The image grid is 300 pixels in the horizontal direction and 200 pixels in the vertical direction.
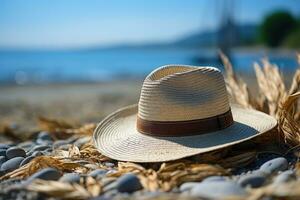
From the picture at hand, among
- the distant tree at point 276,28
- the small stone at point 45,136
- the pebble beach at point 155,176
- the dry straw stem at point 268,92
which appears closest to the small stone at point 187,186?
the pebble beach at point 155,176

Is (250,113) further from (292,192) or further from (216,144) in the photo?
(292,192)

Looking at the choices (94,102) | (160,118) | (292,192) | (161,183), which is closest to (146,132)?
(160,118)

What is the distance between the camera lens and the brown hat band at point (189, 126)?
232 cm

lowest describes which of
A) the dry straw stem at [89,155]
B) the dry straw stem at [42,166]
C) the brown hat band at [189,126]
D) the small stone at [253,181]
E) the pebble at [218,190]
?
the dry straw stem at [89,155]

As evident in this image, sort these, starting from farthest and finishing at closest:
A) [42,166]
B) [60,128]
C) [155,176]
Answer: [60,128] → [42,166] → [155,176]

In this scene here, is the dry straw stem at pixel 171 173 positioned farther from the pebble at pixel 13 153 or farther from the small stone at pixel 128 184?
the pebble at pixel 13 153

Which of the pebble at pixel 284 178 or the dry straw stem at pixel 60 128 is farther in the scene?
the dry straw stem at pixel 60 128

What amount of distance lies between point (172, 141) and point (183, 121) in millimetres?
127

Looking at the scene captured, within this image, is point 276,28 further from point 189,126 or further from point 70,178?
point 70,178

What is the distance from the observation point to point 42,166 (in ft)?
7.47

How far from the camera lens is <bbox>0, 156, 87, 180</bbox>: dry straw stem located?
7.33ft

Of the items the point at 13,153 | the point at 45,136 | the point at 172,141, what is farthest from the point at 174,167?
the point at 45,136

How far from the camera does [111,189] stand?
190cm

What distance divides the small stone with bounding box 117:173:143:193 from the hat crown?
53 centimetres
